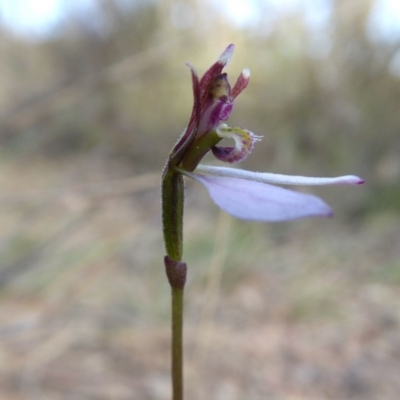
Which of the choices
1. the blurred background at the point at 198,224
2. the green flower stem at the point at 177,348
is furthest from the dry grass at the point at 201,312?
the green flower stem at the point at 177,348

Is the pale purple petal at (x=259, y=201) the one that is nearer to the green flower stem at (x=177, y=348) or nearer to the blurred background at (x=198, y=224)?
the green flower stem at (x=177, y=348)

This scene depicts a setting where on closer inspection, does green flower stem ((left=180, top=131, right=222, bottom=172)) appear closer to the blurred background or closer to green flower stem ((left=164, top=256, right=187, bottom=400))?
green flower stem ((left=164, top=256, right=187, bottom=400))

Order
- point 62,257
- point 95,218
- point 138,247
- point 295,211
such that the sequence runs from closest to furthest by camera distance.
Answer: point 295,211 → point 62,257 → point 138,247 → point 95,218

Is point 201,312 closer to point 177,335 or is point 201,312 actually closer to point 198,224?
point 198,224

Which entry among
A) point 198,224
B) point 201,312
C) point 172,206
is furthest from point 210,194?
point 198,224

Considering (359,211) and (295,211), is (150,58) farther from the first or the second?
(359,211)

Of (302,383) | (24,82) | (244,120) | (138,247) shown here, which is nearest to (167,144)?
(244,120)
